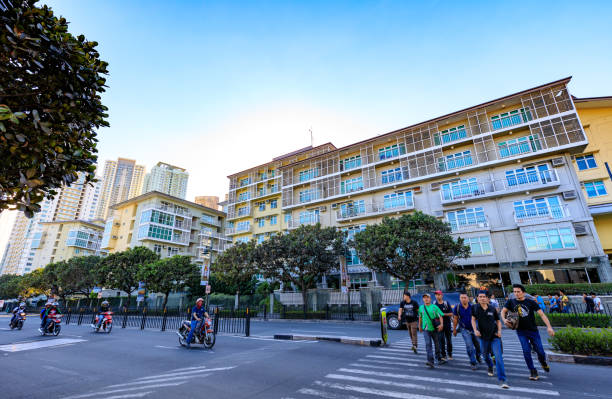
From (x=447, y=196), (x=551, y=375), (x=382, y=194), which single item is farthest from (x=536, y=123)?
(x=551, y=375)

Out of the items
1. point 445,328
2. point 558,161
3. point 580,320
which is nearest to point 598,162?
point 558,161

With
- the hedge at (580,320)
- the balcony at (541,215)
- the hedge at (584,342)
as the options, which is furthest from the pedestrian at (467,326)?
the balcony at (541,215)

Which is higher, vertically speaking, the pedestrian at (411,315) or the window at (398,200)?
the window at (398,200)

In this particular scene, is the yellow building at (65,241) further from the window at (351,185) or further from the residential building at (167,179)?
the window at (351,185)

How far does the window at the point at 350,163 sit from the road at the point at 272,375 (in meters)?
27.3

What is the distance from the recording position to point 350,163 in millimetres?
36031

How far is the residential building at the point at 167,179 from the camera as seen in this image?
112m

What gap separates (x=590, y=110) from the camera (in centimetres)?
2889

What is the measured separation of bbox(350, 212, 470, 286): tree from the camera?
69.1ft

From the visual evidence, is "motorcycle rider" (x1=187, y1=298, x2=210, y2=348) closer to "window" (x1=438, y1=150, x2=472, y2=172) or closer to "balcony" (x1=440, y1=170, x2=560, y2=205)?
"balcony" (x1=440, y1=170, x2=560, y2=205)

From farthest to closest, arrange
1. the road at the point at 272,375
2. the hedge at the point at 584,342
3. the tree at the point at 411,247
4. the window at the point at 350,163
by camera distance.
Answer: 1. the window at the point at 350,163
2. the tree at the point at 411,247
3. the hedge at the point at 584,342
4. the road at the point at 272,375

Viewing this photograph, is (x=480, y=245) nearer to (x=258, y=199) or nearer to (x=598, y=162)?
(x=598, y=162)

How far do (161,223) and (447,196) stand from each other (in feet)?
141

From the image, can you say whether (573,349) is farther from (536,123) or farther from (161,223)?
(161,223)
